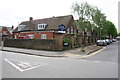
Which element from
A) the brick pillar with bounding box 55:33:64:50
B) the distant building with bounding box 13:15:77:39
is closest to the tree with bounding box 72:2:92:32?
the brick pillar with bounding box 55:33:64:50

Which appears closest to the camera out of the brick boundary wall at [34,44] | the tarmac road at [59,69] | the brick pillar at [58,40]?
the tarmac road at [59,69]

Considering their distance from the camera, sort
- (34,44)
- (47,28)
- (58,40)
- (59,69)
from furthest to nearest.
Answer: (47,28) < (34,44) < (58,40) < (59,69)

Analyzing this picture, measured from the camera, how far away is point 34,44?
18.7 meters

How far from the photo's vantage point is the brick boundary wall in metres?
16.3

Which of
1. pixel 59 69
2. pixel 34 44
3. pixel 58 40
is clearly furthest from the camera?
pixel 34 44

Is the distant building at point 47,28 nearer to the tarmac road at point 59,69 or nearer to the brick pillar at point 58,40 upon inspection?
the brick pillar at point 58,40

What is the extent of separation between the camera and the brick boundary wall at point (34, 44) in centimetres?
1632

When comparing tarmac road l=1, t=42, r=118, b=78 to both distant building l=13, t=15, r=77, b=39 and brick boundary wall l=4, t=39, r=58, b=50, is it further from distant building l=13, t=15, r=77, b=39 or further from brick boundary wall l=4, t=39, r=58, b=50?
distant building l=13, t=15, r=77, b=39

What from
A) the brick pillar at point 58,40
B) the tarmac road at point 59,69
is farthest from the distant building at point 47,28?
the tarmac road at point 59,69

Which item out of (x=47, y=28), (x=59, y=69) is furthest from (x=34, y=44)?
(x=59, y=69)

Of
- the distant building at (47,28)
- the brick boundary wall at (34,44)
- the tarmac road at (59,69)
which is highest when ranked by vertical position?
the distant building at (47,28)

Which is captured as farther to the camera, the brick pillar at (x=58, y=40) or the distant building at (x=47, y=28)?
the distant building at (x=47, y=28)

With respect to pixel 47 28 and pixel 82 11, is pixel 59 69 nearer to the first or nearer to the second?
pixel 82 11

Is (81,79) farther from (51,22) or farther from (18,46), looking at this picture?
(51,22)
